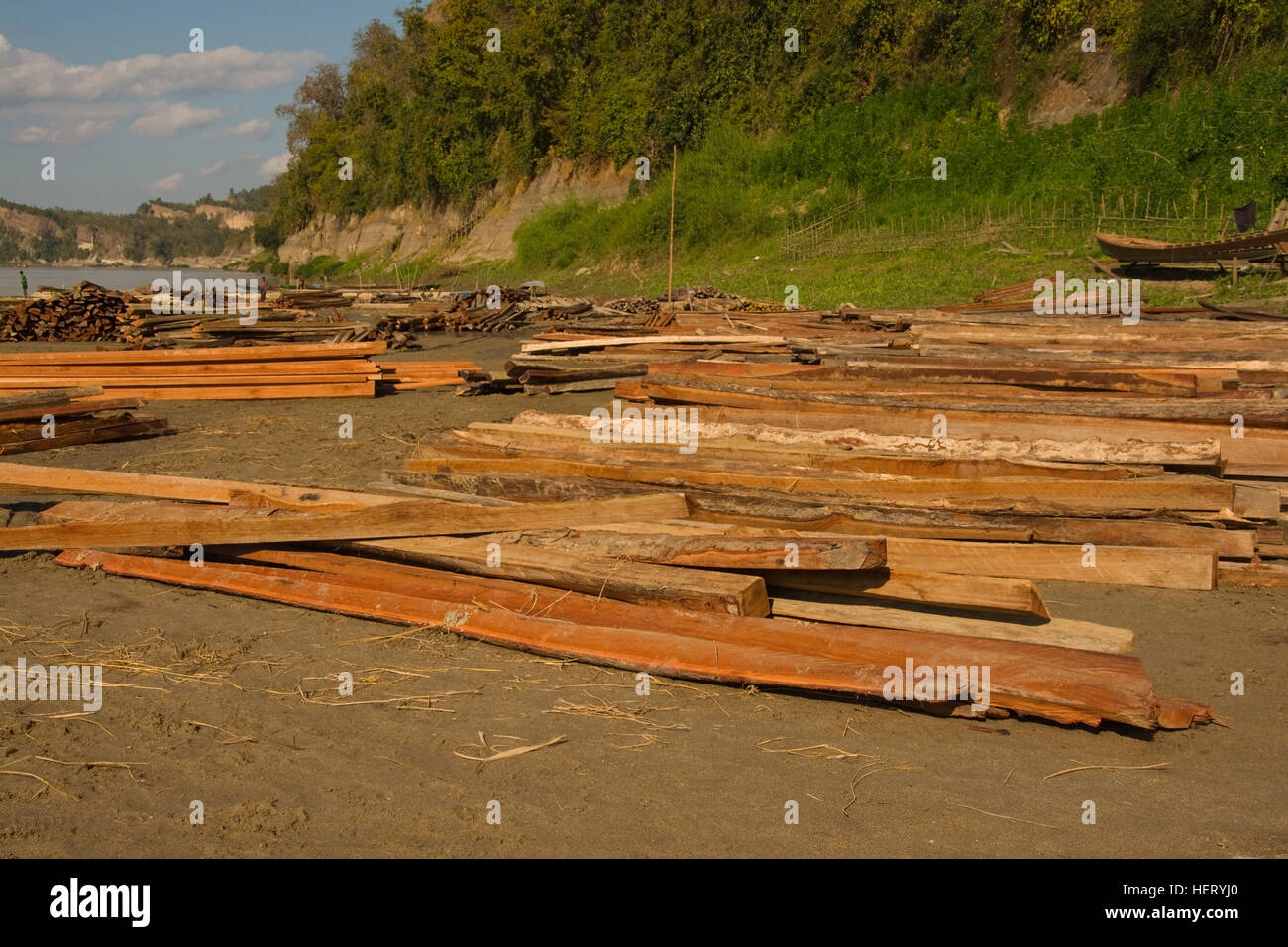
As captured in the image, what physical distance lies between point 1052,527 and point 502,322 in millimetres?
16766

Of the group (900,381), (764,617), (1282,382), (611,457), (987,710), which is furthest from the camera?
(900,381)

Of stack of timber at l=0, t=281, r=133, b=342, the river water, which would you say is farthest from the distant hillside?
stack of timber at l=0, t=281, r=133, b=342

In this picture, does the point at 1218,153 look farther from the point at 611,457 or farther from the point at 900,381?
the point at 611,457

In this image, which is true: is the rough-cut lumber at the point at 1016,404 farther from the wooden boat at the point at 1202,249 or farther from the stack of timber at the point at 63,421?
the wooden boat at the point at 1202,249

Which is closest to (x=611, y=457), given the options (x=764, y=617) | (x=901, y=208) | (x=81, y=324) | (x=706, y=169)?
(x=764, y=617)

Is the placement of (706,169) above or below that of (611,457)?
above

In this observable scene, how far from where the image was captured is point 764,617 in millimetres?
4441

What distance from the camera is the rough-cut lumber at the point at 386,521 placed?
4.97 metres

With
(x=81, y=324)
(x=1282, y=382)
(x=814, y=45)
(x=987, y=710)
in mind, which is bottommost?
(x=987, y=710)

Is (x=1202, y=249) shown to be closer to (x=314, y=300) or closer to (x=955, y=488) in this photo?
(x=955, y=488)

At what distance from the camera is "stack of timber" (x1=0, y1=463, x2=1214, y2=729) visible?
376cm

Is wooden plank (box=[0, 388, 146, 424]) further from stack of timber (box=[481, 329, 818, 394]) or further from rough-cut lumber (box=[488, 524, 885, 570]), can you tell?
rough-cut lumber (box=[488, 524, 885, 570])

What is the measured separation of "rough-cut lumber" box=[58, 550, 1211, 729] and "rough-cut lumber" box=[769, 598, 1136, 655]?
0.20 metres

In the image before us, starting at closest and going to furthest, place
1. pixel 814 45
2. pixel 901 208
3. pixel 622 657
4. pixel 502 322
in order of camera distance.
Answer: pixel 622 657
pixel 502 322
pixel 901 208
pixel 814 45
